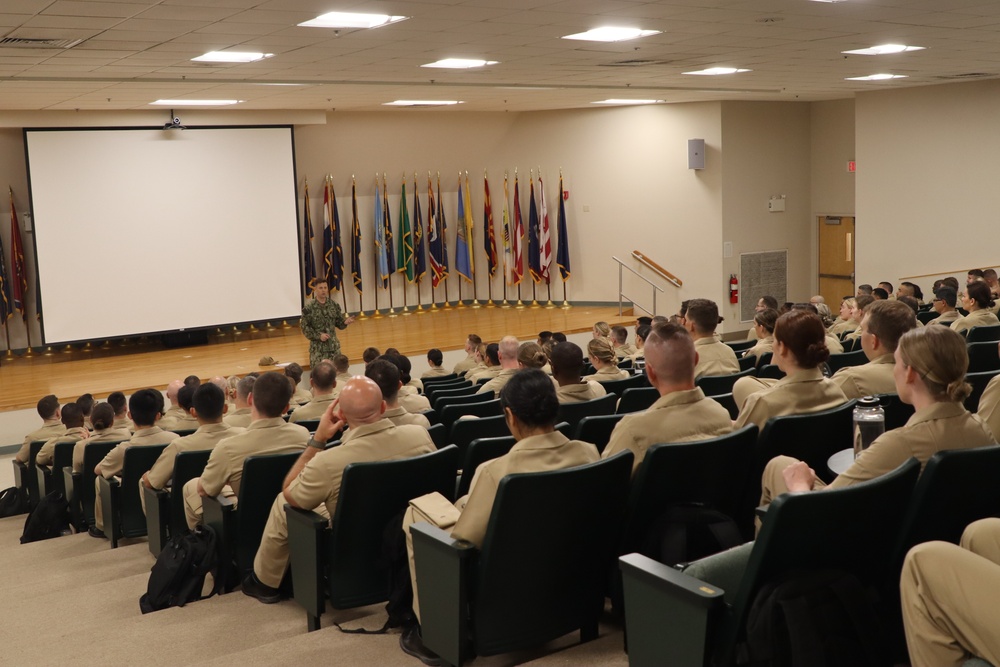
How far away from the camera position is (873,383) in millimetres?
4660

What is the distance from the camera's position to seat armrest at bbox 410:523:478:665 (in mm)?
3193

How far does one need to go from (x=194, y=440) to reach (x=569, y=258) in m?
12.2

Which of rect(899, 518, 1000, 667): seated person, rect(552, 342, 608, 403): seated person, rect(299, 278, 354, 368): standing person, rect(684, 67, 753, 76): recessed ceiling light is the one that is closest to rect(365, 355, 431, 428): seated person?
rect(552, 342, 608, 403): seated person

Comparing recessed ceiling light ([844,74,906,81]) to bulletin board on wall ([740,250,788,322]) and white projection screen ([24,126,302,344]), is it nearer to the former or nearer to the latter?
bulletin board on wall ([740,250,788,322])

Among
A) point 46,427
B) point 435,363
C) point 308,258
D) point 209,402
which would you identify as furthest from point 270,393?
point 308,258

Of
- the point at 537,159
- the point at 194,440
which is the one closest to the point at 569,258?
the point at 537,159

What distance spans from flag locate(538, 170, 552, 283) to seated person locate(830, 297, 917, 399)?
1225 centimetres

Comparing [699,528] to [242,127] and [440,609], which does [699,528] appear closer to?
[440,609]

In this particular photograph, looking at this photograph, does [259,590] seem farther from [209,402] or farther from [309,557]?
[209,402]

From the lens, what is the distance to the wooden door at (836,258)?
16.6 meters

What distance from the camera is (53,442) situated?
7.52m

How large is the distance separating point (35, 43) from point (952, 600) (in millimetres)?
7157

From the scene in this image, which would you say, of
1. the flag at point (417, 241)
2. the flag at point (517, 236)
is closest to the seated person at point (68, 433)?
the flag at point (417, 241)

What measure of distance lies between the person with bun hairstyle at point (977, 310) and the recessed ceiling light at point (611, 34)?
126 inches
